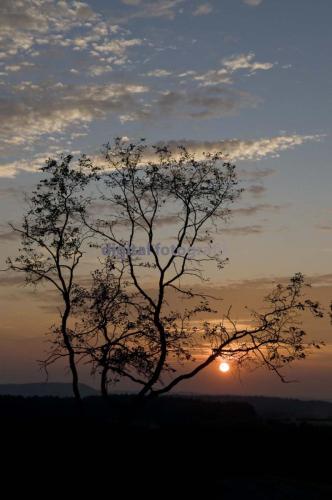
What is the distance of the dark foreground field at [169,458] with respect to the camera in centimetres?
2717

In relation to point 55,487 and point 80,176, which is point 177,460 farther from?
point 80,176

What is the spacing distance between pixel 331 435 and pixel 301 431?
1.73 metres

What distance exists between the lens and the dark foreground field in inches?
1070

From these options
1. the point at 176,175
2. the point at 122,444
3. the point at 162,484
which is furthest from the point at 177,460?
the point at 176,175

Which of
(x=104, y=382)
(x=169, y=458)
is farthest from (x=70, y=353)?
(x=169, y=458)

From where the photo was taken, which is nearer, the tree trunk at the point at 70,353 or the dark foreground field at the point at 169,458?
the dark foreground field at the point at 169,458

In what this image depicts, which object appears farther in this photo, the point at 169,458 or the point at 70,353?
the point at 70,353

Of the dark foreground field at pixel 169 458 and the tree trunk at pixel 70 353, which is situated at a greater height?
the tree trunk at pixel 70 353

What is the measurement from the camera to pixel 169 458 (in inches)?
1258

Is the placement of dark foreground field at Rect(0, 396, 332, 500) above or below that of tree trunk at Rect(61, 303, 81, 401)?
below

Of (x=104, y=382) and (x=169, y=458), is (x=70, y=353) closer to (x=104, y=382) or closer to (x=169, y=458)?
(x=104, y=382)

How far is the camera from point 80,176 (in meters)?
37.6

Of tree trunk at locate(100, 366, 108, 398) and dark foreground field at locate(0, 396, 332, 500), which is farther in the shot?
tree trunk at locate(100, 366, 108, 398)

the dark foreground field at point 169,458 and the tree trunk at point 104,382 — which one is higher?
the tree trunk at point 104,382
